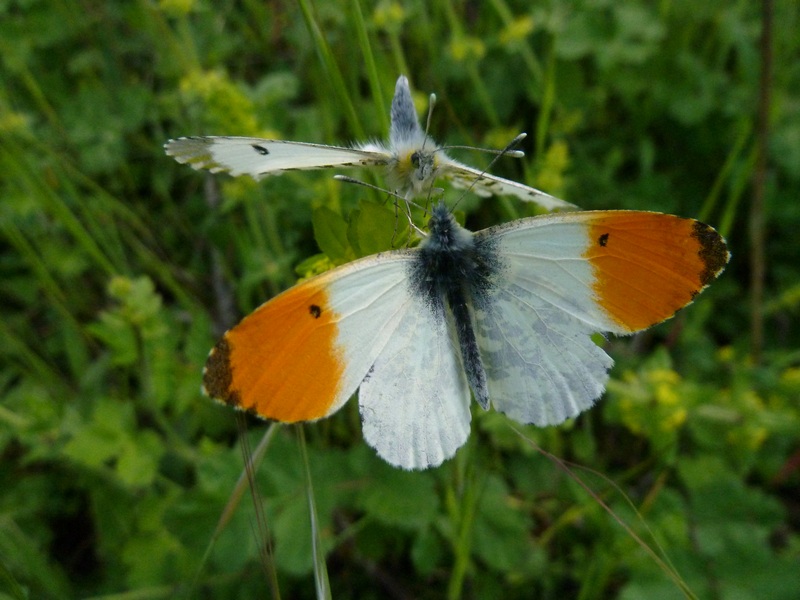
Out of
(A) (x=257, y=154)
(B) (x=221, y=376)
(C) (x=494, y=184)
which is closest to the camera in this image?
(B) (x=221, y=376)

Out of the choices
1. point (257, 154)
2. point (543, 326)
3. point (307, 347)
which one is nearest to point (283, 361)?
point (307, 347)

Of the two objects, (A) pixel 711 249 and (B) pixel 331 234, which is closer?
(A) pixel 711 249

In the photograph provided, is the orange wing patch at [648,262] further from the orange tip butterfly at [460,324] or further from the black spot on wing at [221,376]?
the black spot on wing at [221,376]

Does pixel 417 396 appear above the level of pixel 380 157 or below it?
→ below

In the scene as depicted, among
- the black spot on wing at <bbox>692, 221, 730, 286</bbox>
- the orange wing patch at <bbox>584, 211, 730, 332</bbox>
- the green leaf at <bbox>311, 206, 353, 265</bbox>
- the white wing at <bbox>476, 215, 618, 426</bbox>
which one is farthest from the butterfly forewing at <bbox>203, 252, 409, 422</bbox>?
the black spot on wing at <bbox>692, 221, 730, 286</bbox>

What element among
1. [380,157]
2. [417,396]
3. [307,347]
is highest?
[380,157]

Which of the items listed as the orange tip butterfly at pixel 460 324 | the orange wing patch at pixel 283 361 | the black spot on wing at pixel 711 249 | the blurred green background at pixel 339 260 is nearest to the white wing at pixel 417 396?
the orange tip butterfly at pixel 460 324

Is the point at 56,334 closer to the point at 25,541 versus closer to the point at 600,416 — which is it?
the point at 25,541

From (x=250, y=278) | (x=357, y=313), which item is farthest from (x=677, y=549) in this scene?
(x=250, y=278)

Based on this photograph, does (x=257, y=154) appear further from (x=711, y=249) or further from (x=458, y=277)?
(x=711, y=249)
